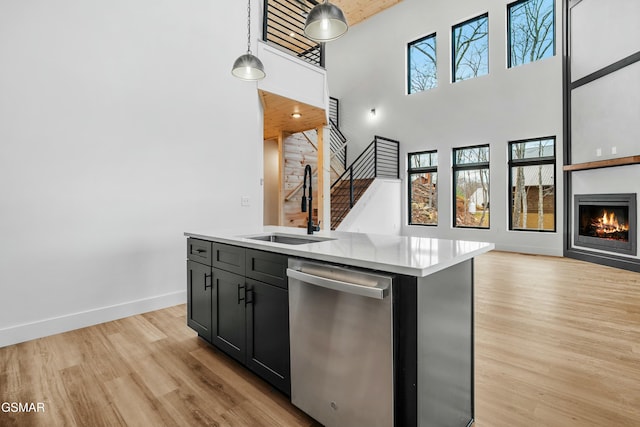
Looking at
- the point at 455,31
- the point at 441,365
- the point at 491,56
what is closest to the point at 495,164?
the point at 491,56

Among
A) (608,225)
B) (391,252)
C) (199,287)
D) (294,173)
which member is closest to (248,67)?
(199,287)

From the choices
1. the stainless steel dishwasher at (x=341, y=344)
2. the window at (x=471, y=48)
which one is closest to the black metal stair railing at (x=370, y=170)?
the window at (x=471, y=48)

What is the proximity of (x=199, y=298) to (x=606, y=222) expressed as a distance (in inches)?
245

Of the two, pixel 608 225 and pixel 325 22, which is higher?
pixel 325 22

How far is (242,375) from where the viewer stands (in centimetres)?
205

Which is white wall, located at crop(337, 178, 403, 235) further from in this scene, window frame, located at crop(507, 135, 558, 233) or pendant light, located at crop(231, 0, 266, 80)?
pendant light, located at crop(231, 0, 266, 80)

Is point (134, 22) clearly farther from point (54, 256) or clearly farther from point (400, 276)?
point (400, 276)

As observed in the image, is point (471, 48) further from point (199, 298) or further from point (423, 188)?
point (199, 298)

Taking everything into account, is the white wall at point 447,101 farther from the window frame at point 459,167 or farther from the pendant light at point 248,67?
the pendant light at point 248,67

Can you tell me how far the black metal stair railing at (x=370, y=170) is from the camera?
782 centimetres

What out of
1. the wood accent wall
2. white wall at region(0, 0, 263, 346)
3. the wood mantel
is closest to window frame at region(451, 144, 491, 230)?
the wood mantel

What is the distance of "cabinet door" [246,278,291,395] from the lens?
1.72 m

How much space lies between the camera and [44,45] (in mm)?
2699

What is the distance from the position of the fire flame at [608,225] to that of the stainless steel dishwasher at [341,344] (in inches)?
225
